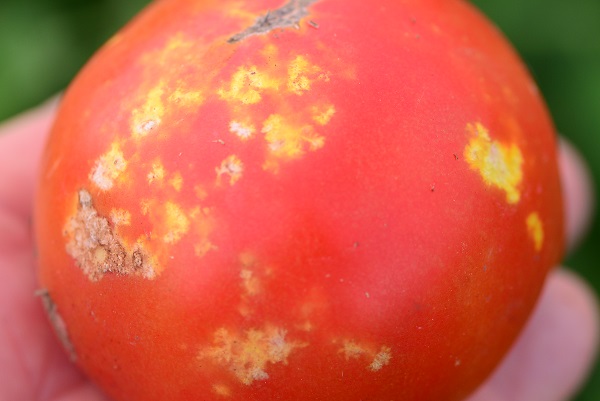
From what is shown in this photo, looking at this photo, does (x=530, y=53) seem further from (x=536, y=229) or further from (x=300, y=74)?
(x=300, y=74)

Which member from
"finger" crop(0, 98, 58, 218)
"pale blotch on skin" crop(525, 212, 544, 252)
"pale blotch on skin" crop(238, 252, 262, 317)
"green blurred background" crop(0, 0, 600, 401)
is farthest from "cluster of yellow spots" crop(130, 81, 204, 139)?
"green blurred background" crop(0, 0, 600, 401)

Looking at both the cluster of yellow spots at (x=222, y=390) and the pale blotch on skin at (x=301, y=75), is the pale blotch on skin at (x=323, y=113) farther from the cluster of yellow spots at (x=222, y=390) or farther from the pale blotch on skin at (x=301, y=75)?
the cluster of yellow spots at (x=222, y=390)

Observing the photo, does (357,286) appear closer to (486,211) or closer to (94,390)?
(486,211)

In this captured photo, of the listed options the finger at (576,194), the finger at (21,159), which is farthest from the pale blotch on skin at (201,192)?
the finger at (576,194)

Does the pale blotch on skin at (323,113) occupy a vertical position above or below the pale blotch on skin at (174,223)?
above

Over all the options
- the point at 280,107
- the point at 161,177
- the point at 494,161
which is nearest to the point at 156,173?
the point at 161,177

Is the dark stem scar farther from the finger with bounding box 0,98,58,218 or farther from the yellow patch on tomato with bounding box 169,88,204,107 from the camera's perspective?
the finger with bounding box 0,98,58,218
